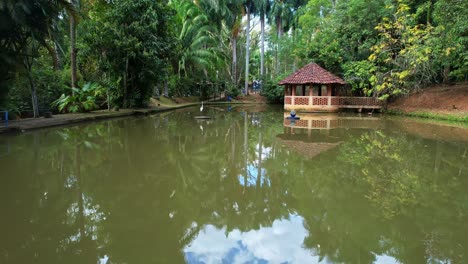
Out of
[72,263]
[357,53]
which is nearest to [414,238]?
[72,263]

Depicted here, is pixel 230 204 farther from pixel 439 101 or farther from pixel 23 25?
pixel 439 101

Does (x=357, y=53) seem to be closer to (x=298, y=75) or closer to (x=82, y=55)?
(x=298, y=75)

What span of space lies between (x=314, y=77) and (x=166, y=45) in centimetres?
1070

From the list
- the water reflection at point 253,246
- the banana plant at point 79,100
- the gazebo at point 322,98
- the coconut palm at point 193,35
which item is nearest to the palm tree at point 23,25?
the banana plant at point 79,100

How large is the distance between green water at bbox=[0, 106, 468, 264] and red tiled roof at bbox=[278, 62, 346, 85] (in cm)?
1525

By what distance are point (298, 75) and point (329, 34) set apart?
15.2ft

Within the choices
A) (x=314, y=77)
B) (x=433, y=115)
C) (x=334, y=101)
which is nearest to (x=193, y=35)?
(x=314, y=77)

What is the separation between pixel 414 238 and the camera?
13.5 feet

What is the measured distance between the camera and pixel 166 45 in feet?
73.8

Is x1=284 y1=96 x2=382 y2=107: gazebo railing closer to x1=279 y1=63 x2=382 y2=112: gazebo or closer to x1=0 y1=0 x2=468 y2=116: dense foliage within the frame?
x1=279 y1=63 x2=382 y2=112: gazebo

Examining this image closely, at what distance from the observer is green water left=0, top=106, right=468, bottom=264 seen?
12.5ft

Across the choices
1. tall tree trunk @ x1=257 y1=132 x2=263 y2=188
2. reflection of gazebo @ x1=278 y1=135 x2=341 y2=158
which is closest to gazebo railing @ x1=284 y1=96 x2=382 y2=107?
tall tree trunk @ x1=257 y1=132 x2=263 y2=188

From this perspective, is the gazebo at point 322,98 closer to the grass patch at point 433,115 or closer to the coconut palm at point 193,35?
the grass patch at point 433,115

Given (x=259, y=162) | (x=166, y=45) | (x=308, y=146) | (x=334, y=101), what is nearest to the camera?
(x=259, y=162)
